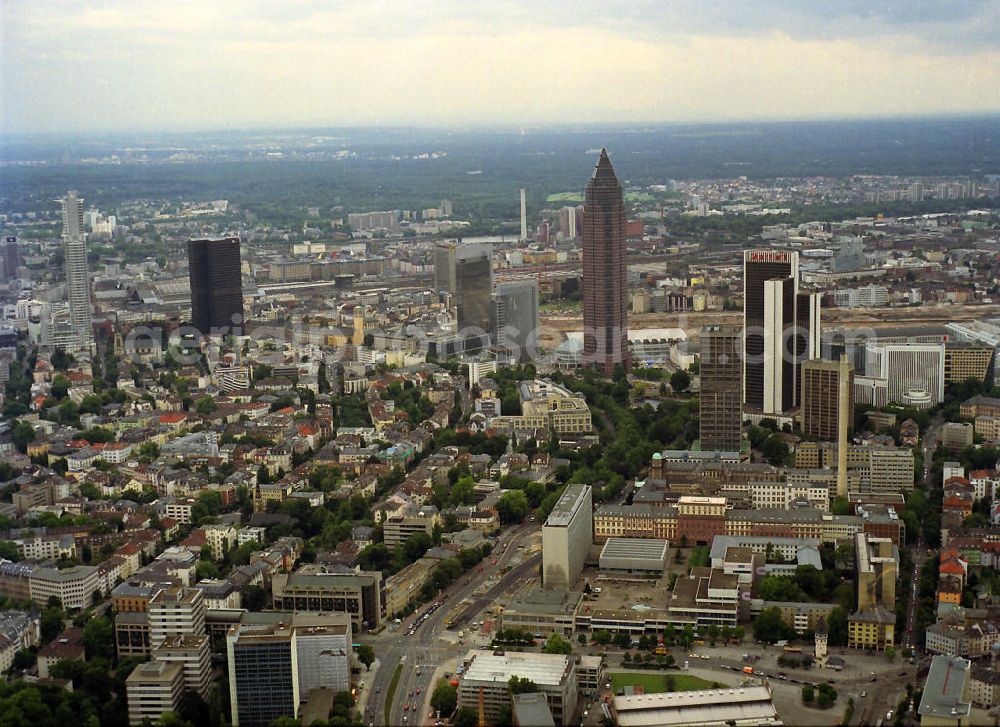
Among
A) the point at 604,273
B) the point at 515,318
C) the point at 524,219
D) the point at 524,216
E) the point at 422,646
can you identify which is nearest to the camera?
the point at 422,646

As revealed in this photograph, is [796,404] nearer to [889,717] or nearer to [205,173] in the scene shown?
[889,717]

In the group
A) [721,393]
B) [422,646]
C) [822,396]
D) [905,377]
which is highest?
[721,393]

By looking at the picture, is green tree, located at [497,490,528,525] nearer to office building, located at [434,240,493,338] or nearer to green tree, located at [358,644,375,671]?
green tree, located at [358,644,375,671]

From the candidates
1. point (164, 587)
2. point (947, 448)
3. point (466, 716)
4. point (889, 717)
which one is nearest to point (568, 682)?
point (466, 716)

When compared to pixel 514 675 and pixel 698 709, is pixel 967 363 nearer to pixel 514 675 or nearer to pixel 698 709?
pixel 698 709

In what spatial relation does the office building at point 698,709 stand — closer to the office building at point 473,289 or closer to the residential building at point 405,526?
the residential building at point 405,526

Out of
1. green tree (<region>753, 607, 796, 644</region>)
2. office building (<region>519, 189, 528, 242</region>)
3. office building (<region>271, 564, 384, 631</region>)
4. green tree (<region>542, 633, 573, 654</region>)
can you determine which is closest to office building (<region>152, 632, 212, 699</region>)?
office building (<region>271, 564, 384, 631</region>)

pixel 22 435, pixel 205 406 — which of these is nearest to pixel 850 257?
pixel 205 406
